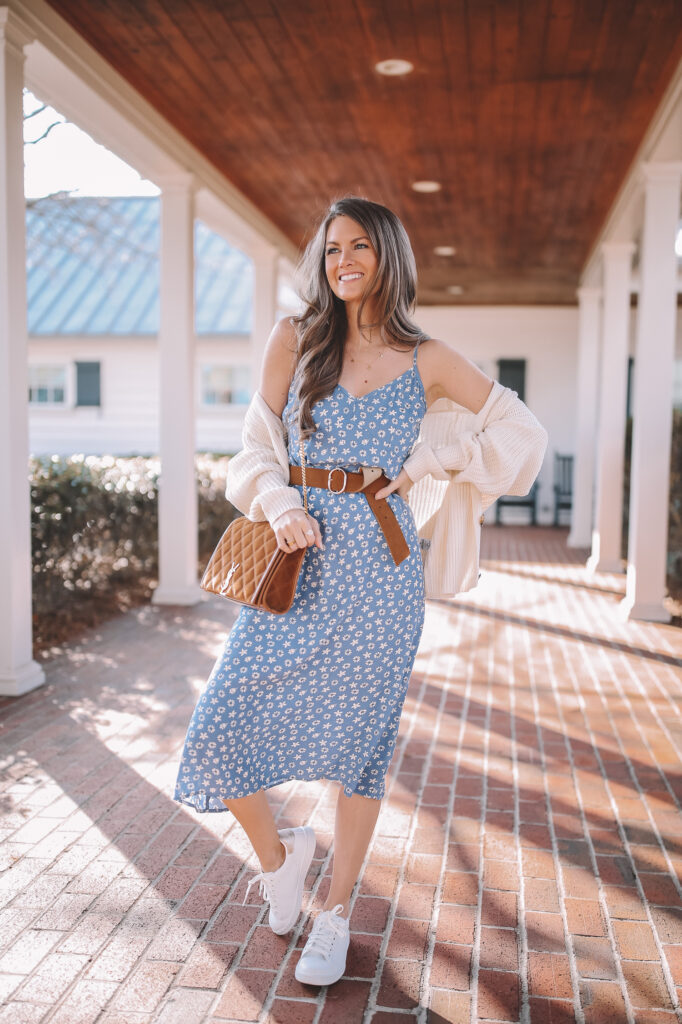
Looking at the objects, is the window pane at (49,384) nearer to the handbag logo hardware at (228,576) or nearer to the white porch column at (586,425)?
the white porch column at (586,425)

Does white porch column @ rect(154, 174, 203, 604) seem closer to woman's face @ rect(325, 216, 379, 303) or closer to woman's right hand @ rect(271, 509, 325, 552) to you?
woman's face @ rect(325, 216, 379, 303)

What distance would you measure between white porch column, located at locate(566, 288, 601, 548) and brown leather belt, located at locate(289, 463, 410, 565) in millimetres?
9328

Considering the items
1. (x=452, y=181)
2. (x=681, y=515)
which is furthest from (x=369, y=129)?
(x=681, y=515)

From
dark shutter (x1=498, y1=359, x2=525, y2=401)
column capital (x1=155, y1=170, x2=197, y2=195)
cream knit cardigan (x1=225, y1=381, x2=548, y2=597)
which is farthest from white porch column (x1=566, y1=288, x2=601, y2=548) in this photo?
cream knit cardigan (x1=225, y1=381, x2=548, y2=597)

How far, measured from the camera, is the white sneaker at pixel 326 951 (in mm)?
2168

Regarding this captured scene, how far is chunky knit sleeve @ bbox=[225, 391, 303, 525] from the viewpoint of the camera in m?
2.16

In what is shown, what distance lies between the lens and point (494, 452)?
2285mm

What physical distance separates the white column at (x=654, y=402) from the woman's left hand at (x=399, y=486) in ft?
15.5

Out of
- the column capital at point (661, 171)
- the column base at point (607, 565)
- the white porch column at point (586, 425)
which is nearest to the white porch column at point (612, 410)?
the column base at point (607, 565)

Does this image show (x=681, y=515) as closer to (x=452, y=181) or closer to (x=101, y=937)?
(x=452, y=181)

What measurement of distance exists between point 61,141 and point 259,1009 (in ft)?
26.0

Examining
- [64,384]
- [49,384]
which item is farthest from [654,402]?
[49,384]

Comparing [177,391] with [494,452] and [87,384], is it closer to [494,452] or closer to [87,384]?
[494,452]

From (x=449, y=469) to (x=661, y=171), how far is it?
16.3ft
